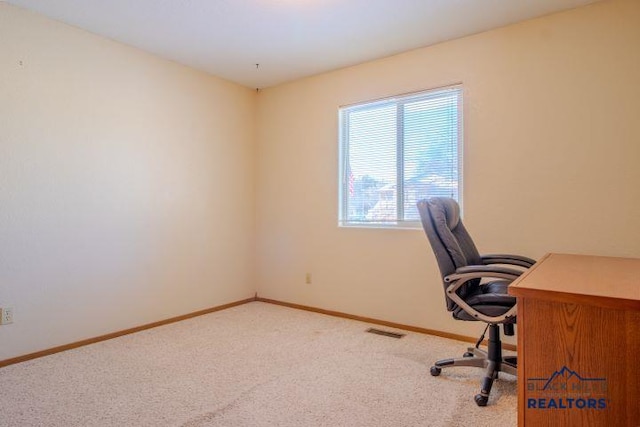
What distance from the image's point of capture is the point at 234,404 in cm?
191

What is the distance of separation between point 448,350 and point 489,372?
668 millimetres

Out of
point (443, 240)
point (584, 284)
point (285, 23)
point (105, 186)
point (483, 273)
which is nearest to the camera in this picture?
point (584, 284)

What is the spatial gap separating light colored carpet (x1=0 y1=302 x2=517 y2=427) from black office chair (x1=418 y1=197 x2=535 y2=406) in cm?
11

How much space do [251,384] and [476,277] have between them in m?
1.42

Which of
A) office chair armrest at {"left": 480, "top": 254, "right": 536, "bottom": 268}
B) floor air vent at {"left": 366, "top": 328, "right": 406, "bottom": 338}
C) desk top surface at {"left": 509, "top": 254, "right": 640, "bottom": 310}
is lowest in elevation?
floor air vent at {"left": 366, "top": 328, "right": 406, "bottom": 338}

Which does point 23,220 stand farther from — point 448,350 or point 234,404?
point 448,350

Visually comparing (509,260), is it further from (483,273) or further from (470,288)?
(483,273)

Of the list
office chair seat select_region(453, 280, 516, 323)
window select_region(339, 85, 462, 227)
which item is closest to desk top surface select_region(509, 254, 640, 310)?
office chair seat select_region(453, 280, 516, 323)

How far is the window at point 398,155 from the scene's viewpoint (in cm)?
300

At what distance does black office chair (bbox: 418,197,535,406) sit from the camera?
189 centimetres

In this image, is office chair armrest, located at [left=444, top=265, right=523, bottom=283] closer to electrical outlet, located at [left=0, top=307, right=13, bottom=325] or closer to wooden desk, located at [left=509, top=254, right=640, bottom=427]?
wooden desk, located at [left=509, top=254, right=640, bottom=427]

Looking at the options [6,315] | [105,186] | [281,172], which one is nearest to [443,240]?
[281,172]

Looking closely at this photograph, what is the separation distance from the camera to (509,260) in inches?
92.0

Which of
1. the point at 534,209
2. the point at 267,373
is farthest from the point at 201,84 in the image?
the point at 534,209
